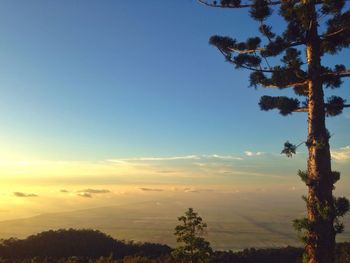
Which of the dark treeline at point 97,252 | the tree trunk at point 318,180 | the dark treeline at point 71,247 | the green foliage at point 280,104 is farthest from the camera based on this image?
the dark treeline at point 71,247

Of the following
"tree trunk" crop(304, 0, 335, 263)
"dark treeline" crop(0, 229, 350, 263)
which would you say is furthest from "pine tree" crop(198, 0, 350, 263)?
"dark treeline" crop(0, 229, 350, 263)

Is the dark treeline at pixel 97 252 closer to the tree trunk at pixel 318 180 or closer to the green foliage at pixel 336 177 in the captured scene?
the tree trunk at pixel 318 180

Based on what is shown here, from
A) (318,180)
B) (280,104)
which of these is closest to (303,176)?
(318,180)

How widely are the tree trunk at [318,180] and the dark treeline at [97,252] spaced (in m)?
6.65

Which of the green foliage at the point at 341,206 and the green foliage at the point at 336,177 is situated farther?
the green foliage at the point at 336,177

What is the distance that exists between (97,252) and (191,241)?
40.4 feet

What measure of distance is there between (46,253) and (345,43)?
19.9 meters

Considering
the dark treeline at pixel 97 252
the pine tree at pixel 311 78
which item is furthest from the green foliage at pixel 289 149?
the dark treeline at pixel 97 252

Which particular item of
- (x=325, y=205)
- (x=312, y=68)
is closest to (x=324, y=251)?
(x=325, y=205)

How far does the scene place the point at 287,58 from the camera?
791 inches

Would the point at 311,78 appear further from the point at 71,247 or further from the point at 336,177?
the point at 71,247

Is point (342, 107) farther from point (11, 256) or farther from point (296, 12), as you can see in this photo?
point (11, 256)

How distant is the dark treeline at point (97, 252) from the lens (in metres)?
24.2

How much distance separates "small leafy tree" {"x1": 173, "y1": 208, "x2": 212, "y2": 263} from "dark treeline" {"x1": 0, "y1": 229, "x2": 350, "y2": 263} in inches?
176
